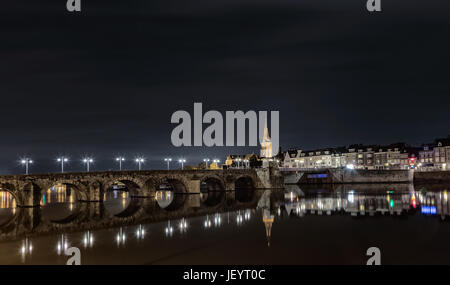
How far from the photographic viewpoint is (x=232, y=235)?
1144 inches

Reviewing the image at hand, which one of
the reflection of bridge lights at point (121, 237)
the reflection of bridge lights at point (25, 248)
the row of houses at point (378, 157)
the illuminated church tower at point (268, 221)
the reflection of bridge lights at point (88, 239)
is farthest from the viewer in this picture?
the row of houses at point (378, 157)

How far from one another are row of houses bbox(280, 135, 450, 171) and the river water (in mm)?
83131

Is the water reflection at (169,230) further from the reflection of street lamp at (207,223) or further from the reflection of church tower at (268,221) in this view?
the reflection of church tower at (268,221)

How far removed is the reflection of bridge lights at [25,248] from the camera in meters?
22.6

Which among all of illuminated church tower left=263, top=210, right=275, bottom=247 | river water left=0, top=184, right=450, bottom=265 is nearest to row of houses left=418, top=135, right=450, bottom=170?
river water left=0, top=184, right=450, bottom=265

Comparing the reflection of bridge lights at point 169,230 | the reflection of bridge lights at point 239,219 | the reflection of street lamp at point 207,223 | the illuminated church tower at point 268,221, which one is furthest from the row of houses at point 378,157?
the reflection of bridge lights at point 169,230

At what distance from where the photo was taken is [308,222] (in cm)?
3544

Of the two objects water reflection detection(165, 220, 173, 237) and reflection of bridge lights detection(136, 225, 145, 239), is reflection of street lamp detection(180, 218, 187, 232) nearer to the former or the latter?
water reflection detection(165, 220, 173, 237)

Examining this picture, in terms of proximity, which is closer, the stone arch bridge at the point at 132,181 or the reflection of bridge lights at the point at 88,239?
the reflection of bridge lights at the point at 88,239

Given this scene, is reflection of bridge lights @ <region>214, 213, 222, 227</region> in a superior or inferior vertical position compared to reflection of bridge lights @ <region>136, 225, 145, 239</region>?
inferior

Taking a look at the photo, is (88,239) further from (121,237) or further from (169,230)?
(169,230)

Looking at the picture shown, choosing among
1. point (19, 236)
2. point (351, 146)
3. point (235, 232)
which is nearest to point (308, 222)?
point (235, 232)

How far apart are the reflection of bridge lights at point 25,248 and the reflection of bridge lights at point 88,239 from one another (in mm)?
3183

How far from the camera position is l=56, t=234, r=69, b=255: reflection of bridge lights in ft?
77.2
